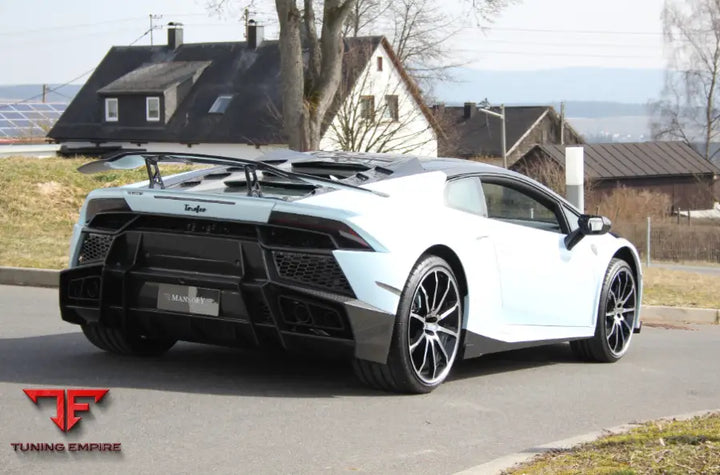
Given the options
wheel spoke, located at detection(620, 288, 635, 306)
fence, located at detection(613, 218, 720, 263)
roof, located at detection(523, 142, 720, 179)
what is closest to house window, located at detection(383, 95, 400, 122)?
fence, located at detection(613, 218, 720, 263)

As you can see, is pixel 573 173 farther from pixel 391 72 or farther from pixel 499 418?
pixel 391 72

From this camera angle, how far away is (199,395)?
6688 mm

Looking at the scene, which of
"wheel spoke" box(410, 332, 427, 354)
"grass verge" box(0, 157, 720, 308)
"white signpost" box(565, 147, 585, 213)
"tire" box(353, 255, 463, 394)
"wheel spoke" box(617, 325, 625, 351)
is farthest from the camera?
"white signpost" box(565, 147, 585, 213)

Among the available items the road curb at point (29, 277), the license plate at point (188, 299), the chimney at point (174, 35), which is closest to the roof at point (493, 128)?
the chimney at point (174, 35)

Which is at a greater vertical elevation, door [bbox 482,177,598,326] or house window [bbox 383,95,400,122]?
house window [bbox 383,95,400,122]

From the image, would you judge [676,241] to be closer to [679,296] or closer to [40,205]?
[40,205]

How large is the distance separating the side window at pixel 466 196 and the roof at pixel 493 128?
3108 inches

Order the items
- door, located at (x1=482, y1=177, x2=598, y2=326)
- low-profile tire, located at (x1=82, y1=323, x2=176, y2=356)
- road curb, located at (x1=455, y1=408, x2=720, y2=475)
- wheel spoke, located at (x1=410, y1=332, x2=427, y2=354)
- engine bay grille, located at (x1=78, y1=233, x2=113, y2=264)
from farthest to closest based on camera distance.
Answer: door, located at (x1=482, y1=177, x2=598, y2=326), low-profile tire, located at (x1=82, y1=323, x2=176, y2=356), engine bay grille, located at (x1=78, y1=233, x2=113, y2=264), wheel spoke, located at (x1=410, y1=332, x2=427, y2=354), road curb, located at (x1=455, y1=408, x2=720, y2=475)

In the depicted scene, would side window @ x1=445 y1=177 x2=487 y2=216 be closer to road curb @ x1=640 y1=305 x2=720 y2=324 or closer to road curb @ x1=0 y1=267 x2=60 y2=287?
road curb @ x1=640 y1=305 x2=720 y2=324

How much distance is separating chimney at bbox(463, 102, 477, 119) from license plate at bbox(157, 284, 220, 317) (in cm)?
9005

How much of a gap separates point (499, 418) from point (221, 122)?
54684mm

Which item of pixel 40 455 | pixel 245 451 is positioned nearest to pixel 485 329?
pixel 245 451

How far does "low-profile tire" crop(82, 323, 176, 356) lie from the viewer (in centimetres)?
764

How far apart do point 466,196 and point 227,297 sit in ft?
6.03
